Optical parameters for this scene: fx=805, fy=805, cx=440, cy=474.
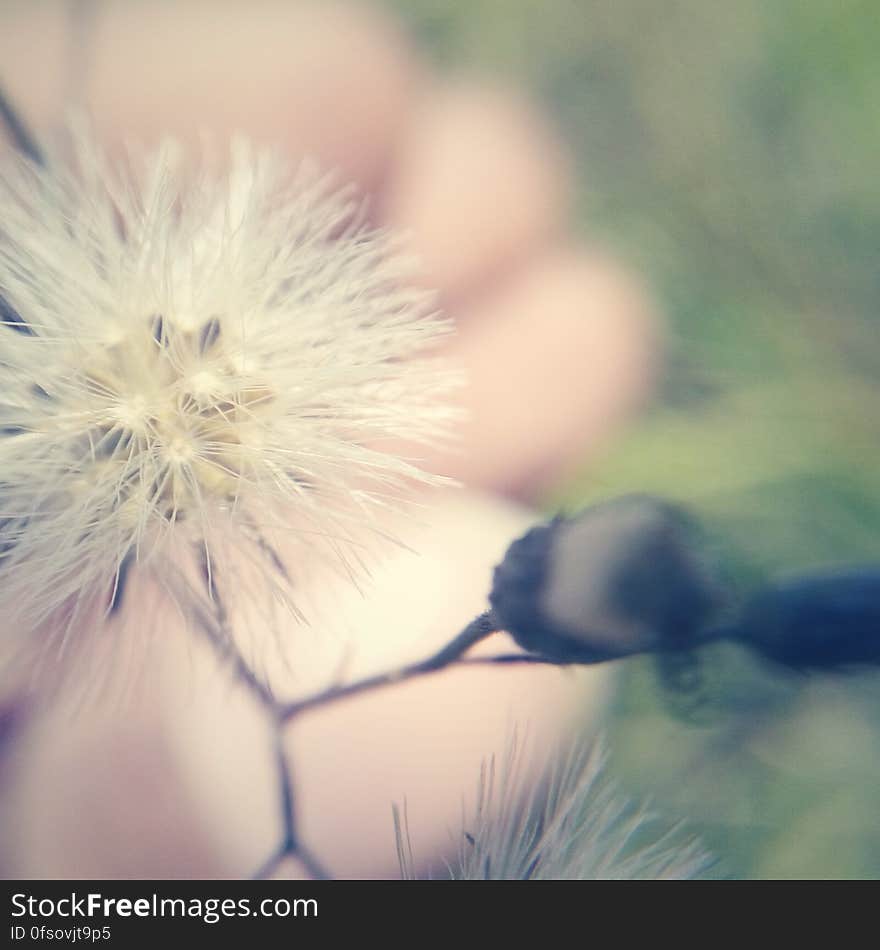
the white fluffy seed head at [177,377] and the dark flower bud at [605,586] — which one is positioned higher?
the white fluffy seed head at [177,377]

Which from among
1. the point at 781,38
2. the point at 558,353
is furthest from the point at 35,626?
the point at 781,38

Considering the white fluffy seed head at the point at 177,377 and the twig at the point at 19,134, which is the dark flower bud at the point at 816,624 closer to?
the white fluffy seed head at the point at 177,377

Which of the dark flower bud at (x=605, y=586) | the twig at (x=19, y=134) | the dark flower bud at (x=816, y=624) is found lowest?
the dark flower bud at (x=816, y=624)

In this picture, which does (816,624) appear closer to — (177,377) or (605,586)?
(605,586)

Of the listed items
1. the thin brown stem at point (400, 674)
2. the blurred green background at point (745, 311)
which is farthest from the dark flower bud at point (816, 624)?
the thin brown stem at point (400, 674)

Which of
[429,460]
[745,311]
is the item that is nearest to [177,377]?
[429,460]

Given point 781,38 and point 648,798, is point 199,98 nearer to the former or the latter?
point 781,38

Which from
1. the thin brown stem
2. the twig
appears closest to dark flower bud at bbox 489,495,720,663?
the thin brown stem
